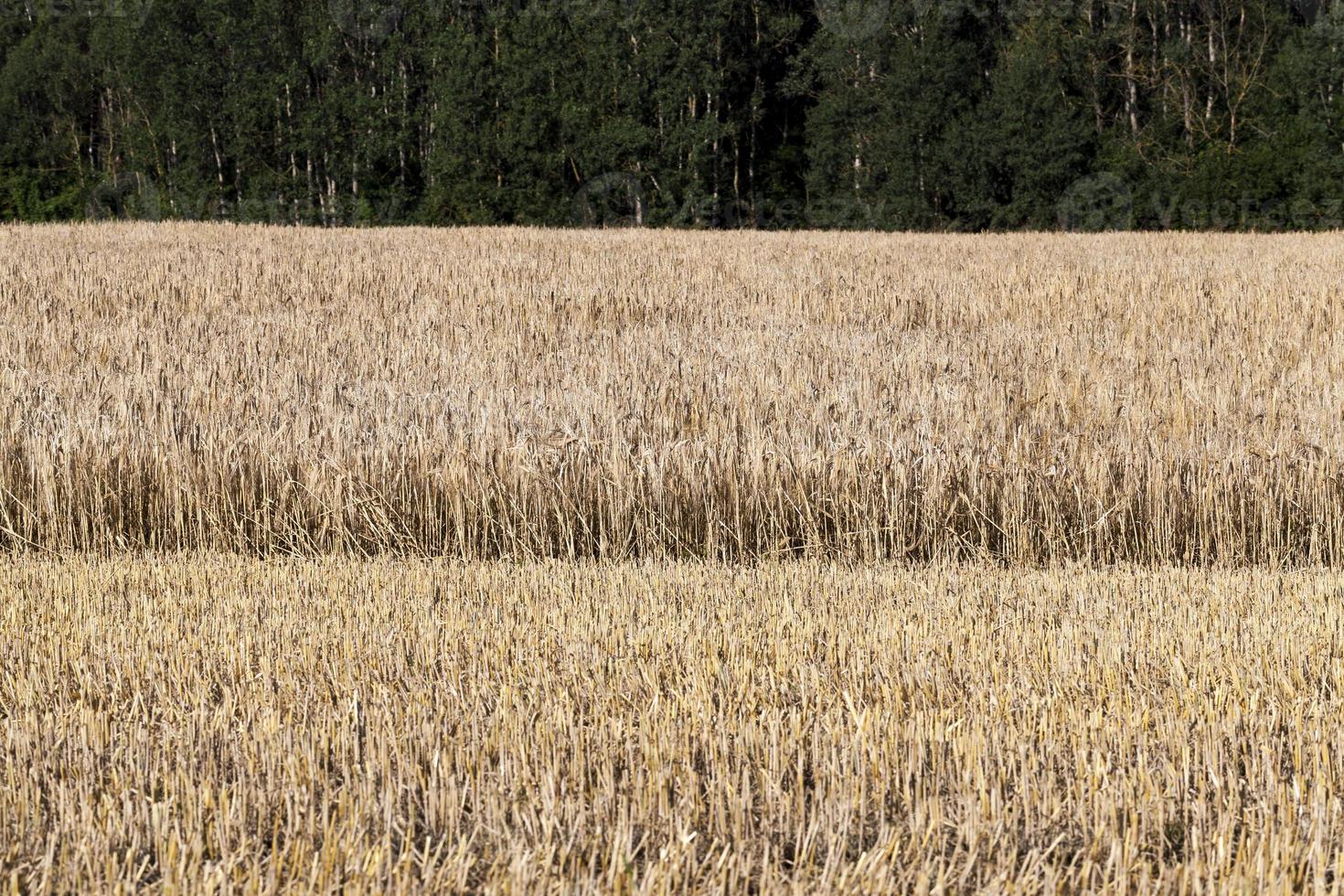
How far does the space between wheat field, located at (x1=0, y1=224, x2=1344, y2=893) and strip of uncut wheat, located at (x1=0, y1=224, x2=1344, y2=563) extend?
3 centimetres

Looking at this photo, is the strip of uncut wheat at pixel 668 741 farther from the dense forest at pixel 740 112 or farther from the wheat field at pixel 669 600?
the dense forest at pixel 740 112

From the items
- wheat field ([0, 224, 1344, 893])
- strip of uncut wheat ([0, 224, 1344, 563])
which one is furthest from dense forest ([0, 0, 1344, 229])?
strip of uncut wheat ([0, 224, 1344, 563])

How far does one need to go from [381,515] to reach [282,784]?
306cm

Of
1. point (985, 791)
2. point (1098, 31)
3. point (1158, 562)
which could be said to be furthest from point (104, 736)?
point (1098, 31)

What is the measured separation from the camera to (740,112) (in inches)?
1688

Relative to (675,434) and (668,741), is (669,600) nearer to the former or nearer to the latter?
(668,741)

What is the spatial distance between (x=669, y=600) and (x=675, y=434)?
2.11 metres

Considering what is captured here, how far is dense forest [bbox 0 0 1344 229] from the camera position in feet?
124

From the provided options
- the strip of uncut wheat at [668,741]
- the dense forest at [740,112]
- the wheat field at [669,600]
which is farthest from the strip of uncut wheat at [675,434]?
the dense forest at [740,112]

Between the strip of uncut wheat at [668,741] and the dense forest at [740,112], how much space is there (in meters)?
33.9

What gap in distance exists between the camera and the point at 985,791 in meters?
2.85

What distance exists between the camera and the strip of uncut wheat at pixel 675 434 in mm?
5945

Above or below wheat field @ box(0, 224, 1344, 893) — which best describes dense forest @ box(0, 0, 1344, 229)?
above

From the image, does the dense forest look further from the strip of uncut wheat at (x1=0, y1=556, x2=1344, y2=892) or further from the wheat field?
the strip of uncut wheat at (x1=0, y1=556, x2=1344, y2=892)
